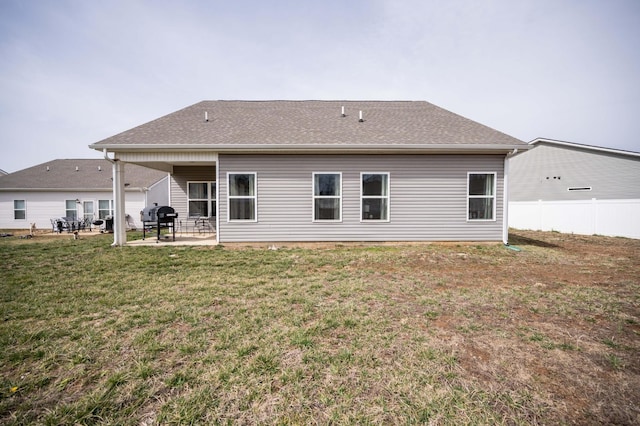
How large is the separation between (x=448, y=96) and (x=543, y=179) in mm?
7958

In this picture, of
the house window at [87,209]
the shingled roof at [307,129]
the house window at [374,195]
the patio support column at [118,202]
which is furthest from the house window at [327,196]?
the house window at [87,209]

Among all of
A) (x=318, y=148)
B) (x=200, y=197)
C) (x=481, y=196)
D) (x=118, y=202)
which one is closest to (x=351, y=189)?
(x=318, y=148)

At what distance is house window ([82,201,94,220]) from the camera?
16.5 m

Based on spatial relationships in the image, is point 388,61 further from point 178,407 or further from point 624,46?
point 178,407

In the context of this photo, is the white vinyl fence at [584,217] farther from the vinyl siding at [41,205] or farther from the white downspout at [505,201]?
the vinyl siding at [41,205]

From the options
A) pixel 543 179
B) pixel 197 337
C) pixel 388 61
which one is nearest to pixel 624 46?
pixel 543 179

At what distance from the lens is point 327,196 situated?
29.8 ft

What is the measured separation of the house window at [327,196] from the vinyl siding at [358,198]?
171 mm

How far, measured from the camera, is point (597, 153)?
48.1 feet

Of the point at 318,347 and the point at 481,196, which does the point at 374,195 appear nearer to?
the point at 481,196

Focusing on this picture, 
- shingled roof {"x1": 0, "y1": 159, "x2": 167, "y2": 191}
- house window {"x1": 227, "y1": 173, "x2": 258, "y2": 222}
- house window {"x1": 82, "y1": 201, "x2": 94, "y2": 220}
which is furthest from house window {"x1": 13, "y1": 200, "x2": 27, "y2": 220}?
house window {"x1": 227, "y1": 173, "x2": 258, "y2": 222}

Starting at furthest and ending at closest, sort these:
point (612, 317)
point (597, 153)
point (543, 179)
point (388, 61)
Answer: point (543, 179) → point (597, 153) → point (388, 61) → point (612, 317)

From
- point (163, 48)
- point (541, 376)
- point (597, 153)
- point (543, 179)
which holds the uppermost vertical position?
point (163, 48)

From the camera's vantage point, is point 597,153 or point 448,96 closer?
point 597,153
